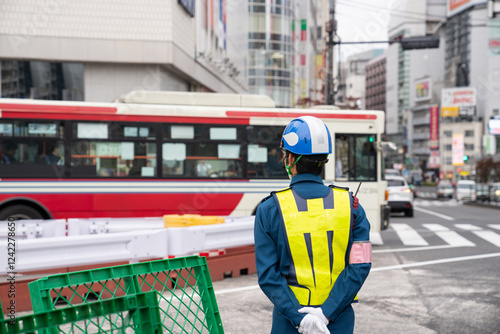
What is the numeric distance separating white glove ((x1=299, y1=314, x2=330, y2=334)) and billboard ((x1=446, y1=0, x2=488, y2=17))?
139 m

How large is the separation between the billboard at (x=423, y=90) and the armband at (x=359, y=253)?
480ft

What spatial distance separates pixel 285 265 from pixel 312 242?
0.59 feet

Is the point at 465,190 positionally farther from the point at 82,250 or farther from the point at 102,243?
the point at 82,250

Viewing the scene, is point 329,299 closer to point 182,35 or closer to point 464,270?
point 464,270

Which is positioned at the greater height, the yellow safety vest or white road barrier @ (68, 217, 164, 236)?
the yellow safety vest

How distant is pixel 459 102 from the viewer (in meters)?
122

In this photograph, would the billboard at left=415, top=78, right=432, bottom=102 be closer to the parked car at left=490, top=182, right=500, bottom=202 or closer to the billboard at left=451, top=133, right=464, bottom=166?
the billboard at left=451, top=133, right=464, bottom=166

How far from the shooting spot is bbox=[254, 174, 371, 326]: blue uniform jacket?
2793 mm

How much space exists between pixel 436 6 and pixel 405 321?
516 ft

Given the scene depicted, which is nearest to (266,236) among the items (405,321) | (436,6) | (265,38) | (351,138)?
(405,321)

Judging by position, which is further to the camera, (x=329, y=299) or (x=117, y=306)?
(x=329, y=299)

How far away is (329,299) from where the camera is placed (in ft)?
9.23

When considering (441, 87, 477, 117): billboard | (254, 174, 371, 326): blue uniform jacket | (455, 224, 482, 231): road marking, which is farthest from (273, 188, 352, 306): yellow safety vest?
(441, 87, 477, 117): billboard

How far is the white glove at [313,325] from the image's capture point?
2707 millimetres
